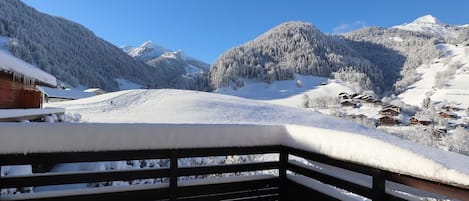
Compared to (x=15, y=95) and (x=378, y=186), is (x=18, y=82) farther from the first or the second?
(x=378, y=186)

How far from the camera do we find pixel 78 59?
102 metres

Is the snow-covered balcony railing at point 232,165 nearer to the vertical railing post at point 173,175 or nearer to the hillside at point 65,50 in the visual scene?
the vertical railing post at point 173,175

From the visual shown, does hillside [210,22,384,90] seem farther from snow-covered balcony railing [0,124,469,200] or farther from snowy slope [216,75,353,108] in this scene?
snow-covered balcony railing [0,124,469,200]

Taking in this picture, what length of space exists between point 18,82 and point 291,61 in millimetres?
112036

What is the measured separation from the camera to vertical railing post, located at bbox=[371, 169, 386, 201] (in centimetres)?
213

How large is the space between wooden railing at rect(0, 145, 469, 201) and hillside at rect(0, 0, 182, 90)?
258 feet

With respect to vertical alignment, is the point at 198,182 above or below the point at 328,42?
below

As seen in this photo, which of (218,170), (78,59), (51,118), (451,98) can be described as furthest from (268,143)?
(78,59)

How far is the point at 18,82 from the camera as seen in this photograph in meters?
12.0

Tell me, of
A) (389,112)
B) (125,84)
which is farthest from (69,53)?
(389,112)

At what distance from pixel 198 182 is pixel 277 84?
10383 cm

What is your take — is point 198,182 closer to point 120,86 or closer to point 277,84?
point 277,84

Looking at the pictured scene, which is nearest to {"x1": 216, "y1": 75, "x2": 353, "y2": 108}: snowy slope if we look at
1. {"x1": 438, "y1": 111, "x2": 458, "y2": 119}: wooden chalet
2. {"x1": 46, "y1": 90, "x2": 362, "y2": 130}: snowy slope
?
{"x1": 438, "y1": 111, "x2": 458, "y2": 119}: wooden chalet

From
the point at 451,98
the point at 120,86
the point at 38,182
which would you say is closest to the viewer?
the point at 38,182
